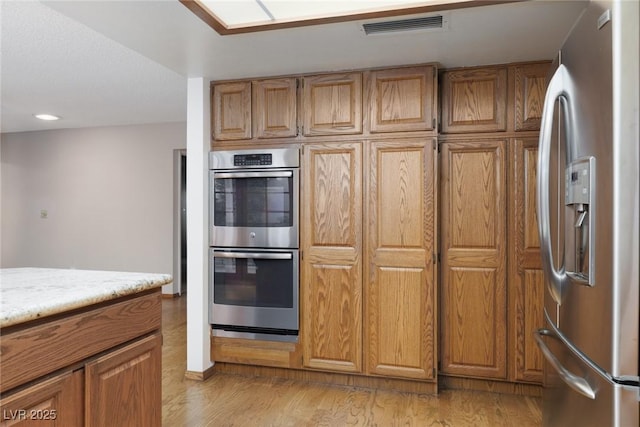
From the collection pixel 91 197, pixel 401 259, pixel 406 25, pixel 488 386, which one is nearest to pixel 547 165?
pixel 406 25

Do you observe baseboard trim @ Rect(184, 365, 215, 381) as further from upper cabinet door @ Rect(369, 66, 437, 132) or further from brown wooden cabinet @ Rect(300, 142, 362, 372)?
upper cabinet door @ Rect(369, 66, 437, 132)

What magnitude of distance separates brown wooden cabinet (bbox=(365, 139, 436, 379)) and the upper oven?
537mm

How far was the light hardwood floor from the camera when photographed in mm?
2287

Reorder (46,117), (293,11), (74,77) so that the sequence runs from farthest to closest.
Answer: (46,117)
(74,77)
(293,11)

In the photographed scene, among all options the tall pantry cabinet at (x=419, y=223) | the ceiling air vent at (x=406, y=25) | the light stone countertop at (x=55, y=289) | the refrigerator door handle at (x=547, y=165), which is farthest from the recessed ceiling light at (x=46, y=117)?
the refrigerator door handle at (x=547, y=165)

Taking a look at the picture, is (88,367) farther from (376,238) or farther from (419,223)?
(419,223)

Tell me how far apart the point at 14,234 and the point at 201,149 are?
5.05 m

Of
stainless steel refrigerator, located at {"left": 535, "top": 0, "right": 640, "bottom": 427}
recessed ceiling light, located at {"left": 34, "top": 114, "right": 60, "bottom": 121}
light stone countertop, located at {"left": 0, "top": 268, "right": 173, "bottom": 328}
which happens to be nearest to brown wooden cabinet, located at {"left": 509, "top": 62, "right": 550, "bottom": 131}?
stainless steel refrigerator, located at {"left": 535, "top": 0, "right": 640, "bottom": 427}

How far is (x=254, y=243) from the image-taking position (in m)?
2.82

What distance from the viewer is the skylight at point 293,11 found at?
75.2 inches

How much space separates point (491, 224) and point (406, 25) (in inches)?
52.5

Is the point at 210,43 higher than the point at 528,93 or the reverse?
higher

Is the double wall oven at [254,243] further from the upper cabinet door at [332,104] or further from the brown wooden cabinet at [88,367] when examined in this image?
the brown wooden cabinet at [88,367]

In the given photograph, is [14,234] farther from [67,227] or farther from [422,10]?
[422,10]
